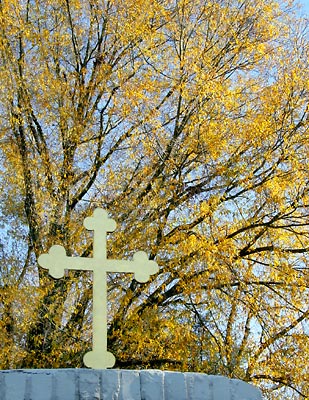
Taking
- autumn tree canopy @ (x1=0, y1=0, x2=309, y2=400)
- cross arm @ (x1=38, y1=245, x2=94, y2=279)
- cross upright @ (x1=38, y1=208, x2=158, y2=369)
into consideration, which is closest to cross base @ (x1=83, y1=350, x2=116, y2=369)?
cross upright @ (x1=38, y1=208, x2=158, y2=369)

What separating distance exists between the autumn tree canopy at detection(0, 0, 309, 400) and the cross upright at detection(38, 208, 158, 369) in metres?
3.69

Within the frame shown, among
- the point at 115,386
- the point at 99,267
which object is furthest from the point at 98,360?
the point at 99,267

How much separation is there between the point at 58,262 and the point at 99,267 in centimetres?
27

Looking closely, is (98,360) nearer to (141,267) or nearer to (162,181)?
(141,267)

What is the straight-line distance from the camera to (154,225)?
29.9ft

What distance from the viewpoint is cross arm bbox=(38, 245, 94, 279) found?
465 cm

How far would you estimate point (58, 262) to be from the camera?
4.67 m

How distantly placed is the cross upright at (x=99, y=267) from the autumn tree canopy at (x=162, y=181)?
369cm

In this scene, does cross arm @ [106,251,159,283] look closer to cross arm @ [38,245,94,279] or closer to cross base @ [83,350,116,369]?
cross arm @ [38,245,94,279]

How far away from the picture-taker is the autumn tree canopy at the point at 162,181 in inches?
342

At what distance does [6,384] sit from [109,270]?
111cm

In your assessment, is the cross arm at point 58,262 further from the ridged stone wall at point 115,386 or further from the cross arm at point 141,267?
the ridged stone wall at point 115,386

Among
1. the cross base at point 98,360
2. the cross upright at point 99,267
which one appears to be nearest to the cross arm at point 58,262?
the cross upright at point 99,267

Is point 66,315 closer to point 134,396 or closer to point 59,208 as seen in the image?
point 59,208
